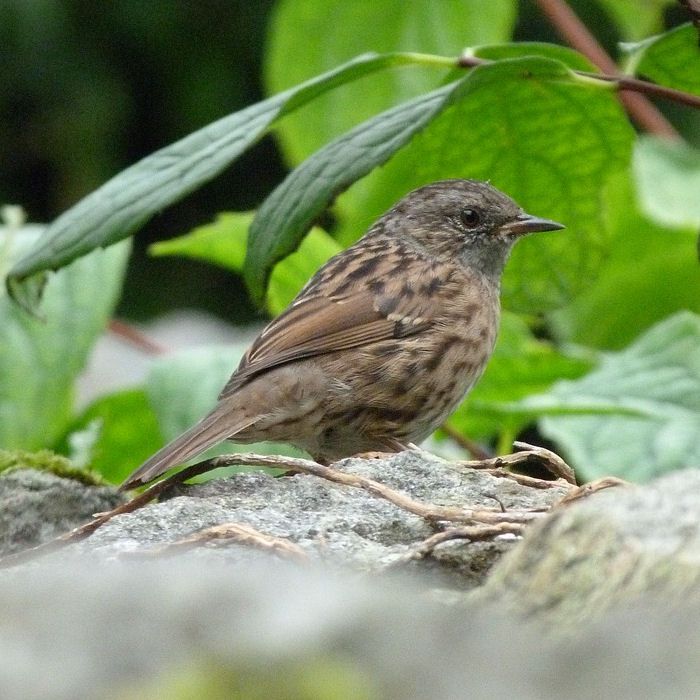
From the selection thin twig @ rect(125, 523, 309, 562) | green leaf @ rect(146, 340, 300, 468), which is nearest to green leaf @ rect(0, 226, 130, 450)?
green leaf @ rect(146, 340, 300, 468)

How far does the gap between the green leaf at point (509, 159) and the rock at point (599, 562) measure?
1465mm

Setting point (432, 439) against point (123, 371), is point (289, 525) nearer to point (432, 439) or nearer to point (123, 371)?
point (432, 439)

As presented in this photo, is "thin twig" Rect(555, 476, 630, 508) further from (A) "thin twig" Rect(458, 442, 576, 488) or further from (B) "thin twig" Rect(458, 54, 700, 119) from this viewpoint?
(B) "thin twig" Rect(458, 54, 700, 119)

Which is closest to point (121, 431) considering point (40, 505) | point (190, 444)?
point (190, 444)

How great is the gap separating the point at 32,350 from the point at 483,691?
10.8ft

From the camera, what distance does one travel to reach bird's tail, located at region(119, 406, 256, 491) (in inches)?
145

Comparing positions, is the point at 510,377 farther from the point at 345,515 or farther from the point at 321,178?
the point at 345,515

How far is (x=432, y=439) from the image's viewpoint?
5.30m

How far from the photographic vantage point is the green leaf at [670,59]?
360cm

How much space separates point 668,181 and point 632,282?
772 mm

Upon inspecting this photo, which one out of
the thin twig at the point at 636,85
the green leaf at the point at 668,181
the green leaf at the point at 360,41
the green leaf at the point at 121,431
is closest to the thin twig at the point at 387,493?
the thin twig at the point at 636,85

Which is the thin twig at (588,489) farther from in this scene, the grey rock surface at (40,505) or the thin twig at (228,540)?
the grey rock surface at (40,505)

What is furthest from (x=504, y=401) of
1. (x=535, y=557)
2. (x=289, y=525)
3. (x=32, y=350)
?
(x=535, y=557)

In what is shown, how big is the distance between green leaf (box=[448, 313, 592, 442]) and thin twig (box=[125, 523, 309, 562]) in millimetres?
1730
